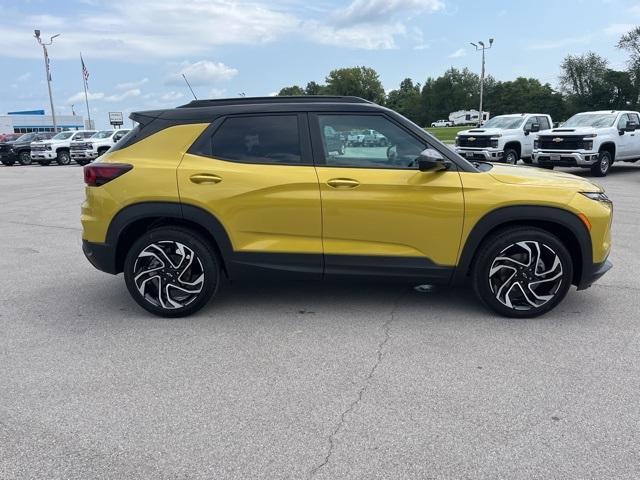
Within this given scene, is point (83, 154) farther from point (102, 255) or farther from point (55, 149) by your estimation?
point (102, 255)

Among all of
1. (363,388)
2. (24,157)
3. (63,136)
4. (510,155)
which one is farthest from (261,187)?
(24,157)

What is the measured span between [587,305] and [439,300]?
1.28 meters

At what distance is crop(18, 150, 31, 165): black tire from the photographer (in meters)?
29.3

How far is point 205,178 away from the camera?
420cm

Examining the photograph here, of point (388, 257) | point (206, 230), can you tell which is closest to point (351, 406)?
point (388, 257)

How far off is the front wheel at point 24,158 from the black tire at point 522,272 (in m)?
31.0

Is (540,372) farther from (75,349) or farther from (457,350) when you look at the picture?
(75,349)

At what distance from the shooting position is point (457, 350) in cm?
377

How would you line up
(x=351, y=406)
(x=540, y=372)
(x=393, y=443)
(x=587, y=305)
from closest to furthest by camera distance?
(x=393, y=443) < (x=351, y=406) < (x=540, y=372) < (x=587, y=305)

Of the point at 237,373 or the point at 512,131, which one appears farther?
the point at 512,131

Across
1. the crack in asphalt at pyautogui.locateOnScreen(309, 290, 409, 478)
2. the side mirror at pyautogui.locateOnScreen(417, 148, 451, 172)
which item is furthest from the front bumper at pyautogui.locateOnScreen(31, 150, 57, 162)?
the side mirror at pyautogui.locateOnScreen(417, 148, 451, 172)

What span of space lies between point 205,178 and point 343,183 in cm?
109

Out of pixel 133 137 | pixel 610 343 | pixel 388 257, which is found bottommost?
pixel 610 343

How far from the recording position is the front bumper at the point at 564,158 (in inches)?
596
